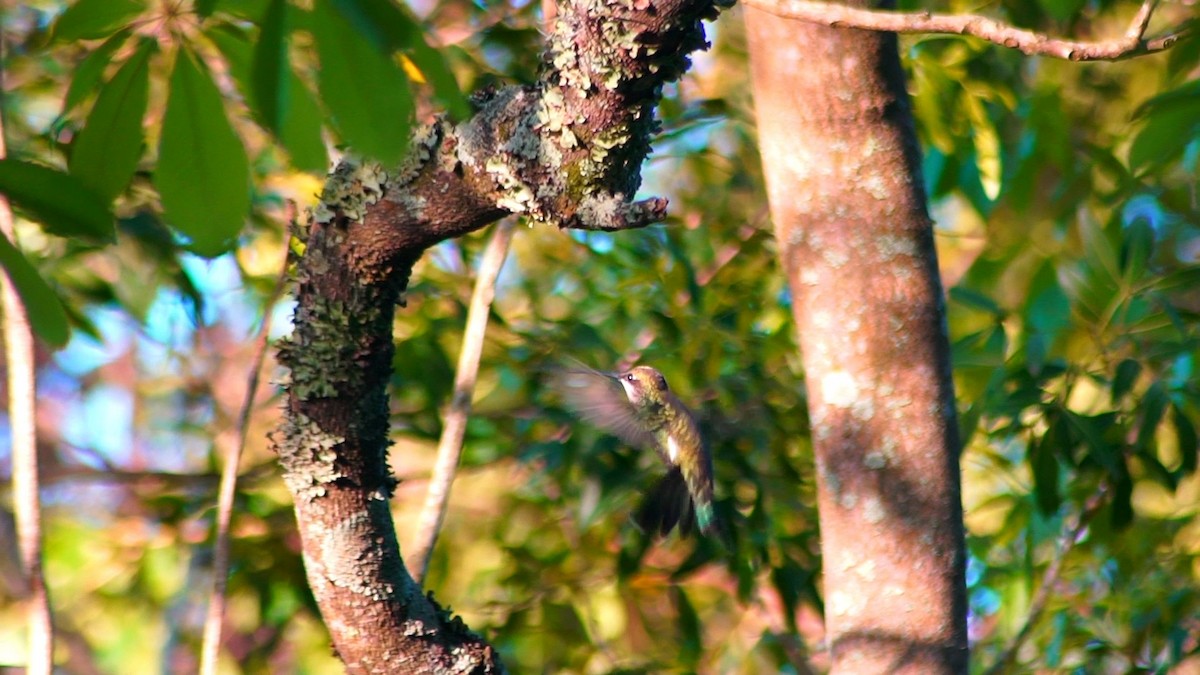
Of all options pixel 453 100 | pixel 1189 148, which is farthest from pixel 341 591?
pixel 1189 148

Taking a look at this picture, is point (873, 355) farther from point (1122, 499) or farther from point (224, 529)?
point (1122, 499)

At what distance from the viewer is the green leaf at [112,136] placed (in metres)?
0.93

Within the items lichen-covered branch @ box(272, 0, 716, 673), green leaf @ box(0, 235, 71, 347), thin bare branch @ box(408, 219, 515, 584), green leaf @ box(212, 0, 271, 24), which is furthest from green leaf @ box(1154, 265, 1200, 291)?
green leaf @ box(0, 235, 71, 347)

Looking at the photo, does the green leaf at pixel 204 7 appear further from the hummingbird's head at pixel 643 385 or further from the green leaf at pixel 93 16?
the hummingbird's head at pixel 643 385

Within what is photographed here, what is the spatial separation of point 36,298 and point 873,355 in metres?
0.70

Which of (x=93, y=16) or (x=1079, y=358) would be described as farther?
(x=1079, y=358)

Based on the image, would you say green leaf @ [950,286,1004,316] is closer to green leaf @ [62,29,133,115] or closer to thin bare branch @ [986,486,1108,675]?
thin bare branch @ [986,486,1108,675]

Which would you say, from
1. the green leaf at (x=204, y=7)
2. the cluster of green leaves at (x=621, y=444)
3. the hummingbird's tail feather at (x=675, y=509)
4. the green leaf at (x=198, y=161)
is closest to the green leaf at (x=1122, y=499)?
the cluster of green leaves at (x=621, y=444)

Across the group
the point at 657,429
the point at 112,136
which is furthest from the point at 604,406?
the point at 112,136

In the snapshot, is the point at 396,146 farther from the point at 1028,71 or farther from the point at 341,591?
the point at 1028,71

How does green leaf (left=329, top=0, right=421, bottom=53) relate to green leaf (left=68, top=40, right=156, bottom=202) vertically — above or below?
below

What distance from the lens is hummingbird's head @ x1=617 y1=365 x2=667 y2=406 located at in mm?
Answer: 1564

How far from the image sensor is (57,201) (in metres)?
0.84

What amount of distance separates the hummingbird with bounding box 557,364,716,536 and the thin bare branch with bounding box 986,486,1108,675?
1.76 ft
